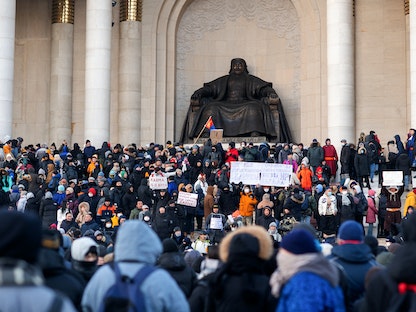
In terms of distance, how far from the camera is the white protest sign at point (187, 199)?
2812 cm

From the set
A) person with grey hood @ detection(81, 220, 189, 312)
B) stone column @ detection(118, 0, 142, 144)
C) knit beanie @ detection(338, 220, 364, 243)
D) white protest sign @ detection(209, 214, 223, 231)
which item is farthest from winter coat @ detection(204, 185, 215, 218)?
person with grey hood @ detection(81, 220, 189, 312)

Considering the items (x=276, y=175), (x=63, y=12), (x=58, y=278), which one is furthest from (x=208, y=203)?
(x=58, y=278)

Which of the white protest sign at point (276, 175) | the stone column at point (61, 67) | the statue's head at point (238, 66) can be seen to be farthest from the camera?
the statue's head at point (238, 66)

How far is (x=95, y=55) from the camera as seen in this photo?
39594mm

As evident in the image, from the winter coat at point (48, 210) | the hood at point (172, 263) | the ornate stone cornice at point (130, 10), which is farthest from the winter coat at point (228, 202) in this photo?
the hood at point (172, 263)

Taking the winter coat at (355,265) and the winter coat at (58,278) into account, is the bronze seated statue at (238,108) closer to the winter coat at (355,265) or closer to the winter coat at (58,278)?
the winter coat at (355,265)

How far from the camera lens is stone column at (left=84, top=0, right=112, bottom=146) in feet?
129

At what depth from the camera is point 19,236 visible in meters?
5.70

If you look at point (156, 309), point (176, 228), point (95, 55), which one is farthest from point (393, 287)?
point (95, 55)

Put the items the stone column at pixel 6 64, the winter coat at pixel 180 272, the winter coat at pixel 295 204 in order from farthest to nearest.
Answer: the stone column at pixel 6 64, the winter coat at pixel 295 204, the winter coat at pixel 180 272

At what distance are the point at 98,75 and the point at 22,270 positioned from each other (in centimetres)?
3435

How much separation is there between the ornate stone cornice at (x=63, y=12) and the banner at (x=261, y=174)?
17056 mm

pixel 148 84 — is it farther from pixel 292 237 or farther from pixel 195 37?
pixel 292 237

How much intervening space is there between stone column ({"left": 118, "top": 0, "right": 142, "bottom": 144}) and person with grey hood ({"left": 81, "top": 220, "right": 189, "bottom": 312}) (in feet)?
119
